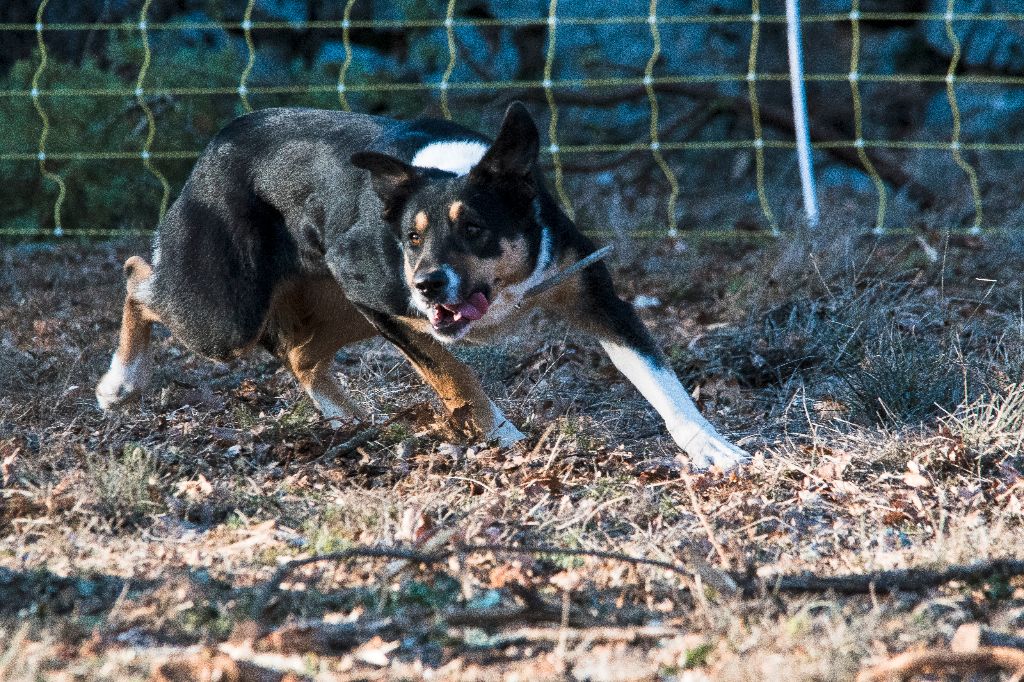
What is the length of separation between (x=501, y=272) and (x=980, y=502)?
162cm

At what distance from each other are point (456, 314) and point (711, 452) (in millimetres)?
939

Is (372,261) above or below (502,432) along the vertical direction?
above

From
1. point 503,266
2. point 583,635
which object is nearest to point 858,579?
point 583,635

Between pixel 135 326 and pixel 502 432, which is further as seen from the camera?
pixel 135 326

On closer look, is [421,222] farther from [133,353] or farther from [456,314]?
[133,353]

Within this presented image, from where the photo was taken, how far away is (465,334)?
420 centimetres

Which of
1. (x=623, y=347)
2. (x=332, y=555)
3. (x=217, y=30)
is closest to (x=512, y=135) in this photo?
(x=623, y=347)

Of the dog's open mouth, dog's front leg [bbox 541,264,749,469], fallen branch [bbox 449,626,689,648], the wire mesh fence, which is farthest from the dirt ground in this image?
the wire mesh fence

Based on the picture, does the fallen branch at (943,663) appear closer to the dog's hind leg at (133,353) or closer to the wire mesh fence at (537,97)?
the dog's hind leg at (133,353)

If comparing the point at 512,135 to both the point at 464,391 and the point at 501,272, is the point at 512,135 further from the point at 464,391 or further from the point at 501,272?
the point at 464,391

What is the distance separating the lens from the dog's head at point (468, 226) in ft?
13.4

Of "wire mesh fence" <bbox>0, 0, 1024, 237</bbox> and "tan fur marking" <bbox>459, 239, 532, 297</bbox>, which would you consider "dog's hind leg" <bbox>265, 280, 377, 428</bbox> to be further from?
"wire mesh fence" <bbox>0, 0, 1024, 237</bbox>


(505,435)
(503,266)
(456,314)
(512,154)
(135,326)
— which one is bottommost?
(135,326)

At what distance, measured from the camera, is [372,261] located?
443 centimetres
